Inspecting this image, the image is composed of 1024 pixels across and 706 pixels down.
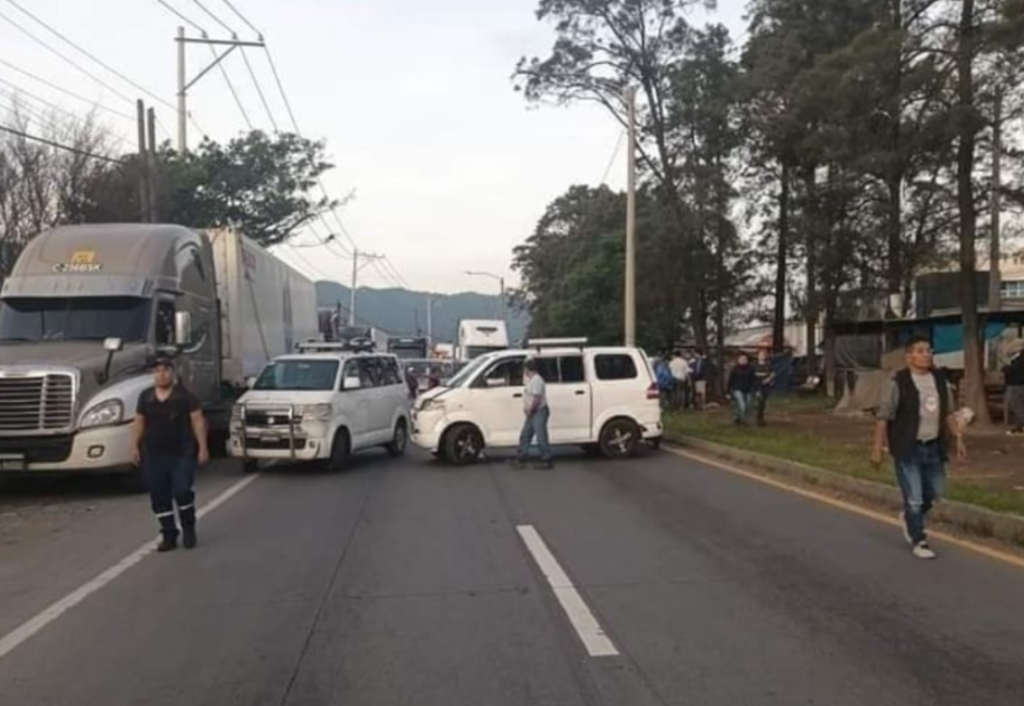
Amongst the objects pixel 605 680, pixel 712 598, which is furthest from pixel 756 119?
pixel 605 680

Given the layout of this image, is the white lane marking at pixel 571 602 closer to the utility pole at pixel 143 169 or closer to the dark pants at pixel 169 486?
the dark pants at pixel 169 486

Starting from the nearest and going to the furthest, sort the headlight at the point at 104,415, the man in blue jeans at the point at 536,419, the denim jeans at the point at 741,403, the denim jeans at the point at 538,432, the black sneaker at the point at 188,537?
the black sneaker at the point at 188,537 < the headlight at the point at 104,415 < the man in blue jeans at the point at 536,419 < the denim jeans at the point at 538,432 < the denim jeans at the point at 741,403

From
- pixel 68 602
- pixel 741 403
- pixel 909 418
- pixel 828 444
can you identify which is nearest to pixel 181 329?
pixel 68 602

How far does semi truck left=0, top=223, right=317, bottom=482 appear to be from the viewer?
1473cm

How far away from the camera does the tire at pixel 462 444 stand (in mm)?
18938

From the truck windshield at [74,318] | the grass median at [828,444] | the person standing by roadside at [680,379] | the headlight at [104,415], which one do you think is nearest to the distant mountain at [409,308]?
the person standing by roadside at [680,379]

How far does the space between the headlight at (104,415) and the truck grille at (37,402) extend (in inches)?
7.7

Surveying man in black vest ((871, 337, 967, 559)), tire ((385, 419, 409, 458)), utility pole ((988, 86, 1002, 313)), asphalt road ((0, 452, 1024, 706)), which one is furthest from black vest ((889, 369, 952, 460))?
utility pole ((988, 86, 1002, 313))

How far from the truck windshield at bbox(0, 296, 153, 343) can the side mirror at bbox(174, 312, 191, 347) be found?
49 centimetres

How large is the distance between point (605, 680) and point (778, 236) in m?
32.8

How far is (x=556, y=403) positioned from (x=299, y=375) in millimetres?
4263

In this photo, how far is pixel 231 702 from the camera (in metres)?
5.91

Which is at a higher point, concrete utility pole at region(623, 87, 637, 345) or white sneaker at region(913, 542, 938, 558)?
concrete utility pole at region(623, 87, 637, 345)

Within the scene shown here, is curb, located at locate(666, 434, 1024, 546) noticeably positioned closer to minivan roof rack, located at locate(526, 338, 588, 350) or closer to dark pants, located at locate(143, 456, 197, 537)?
minivan roof rack, located at locate(526, 338, 588, 350)
